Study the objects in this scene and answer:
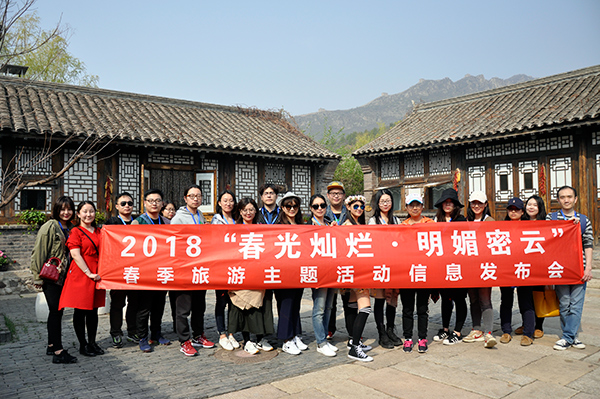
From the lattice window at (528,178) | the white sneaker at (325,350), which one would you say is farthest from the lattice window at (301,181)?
the white sneaker at (325,350)

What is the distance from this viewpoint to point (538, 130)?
1139cm

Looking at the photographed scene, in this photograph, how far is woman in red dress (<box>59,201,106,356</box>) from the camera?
4812 mm

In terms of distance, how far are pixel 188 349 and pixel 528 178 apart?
11.0 m

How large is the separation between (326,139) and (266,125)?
76.6ft

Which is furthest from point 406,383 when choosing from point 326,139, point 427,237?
point 326,139

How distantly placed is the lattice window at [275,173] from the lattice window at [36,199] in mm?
5942

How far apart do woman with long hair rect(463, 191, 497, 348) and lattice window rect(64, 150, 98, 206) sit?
913 cm

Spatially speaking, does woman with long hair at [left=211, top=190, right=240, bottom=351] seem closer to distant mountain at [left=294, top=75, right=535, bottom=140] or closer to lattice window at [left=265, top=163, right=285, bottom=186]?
lattice window at [left=265, top=163, right=285, bottom=186]

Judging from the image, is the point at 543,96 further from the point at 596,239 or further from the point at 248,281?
the point at 248,281

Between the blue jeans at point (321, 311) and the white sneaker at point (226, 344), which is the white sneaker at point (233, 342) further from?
the blue jeans at point (321, 311)

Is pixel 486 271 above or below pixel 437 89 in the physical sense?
below

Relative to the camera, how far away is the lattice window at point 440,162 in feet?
46.4

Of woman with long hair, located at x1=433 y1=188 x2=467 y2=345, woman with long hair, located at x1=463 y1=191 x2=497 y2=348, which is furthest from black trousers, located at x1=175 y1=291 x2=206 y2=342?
woman with long hair, located at x1=463 y1=191 x2=497 y2=348

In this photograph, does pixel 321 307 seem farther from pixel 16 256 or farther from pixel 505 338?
pixel 16 256
